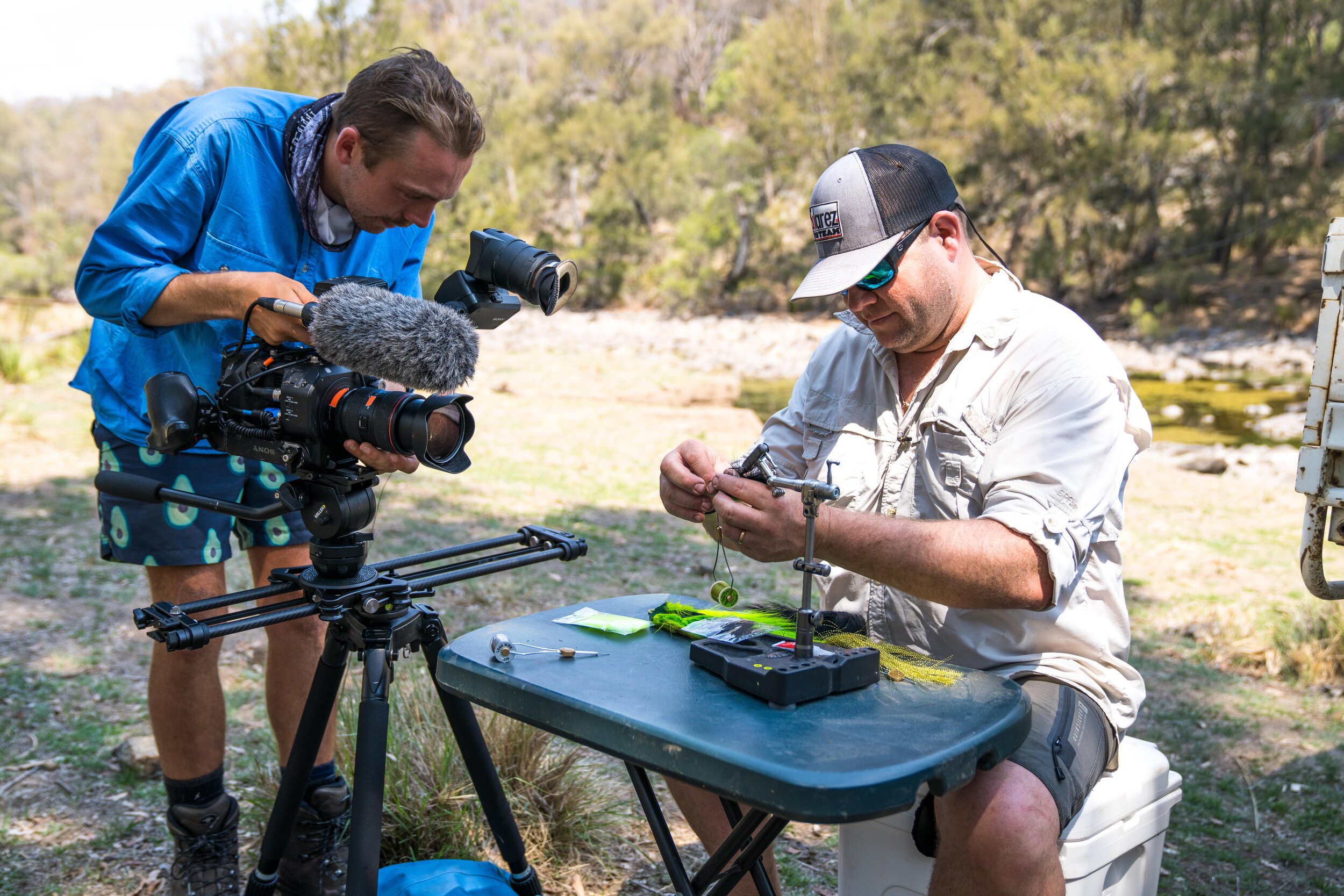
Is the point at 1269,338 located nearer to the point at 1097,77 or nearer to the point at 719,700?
the point at 1097,77

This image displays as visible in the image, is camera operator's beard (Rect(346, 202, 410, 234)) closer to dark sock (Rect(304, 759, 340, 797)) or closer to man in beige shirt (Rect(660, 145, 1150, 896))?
man in beige shirt (Rect(660, 145, 1150, 896))

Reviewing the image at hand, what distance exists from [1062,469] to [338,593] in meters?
1.31

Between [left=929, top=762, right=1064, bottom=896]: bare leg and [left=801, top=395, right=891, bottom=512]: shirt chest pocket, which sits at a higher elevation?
[left=801, top=395, right=891, bottom=512]: shirt chest pocket

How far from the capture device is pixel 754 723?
4.68 ft

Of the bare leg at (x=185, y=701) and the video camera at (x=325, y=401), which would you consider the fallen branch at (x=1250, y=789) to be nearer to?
the video camera at (x=325, y=401)

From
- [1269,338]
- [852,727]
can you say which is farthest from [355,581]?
[1269,338]

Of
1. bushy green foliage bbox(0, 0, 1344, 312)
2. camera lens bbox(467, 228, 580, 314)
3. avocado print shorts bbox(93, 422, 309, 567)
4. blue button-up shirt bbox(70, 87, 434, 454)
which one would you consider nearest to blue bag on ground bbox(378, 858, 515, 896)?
avocado print shorts bbox(93, 422, 309, 567)

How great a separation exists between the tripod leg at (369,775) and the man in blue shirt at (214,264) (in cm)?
72

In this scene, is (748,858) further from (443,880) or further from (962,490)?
(962,490)

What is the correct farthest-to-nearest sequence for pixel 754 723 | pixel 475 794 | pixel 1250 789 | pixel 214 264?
pixel 1250 789 < pixel 475 794 < pixel 214 264 < pixel 754 723

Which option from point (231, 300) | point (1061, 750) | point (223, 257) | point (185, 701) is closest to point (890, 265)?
point (1061, 750)

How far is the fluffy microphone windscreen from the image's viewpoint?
5.44 ft

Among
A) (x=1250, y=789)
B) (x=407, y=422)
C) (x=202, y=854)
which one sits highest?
(x=407, y=422)

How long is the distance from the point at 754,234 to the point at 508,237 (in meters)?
25.4
